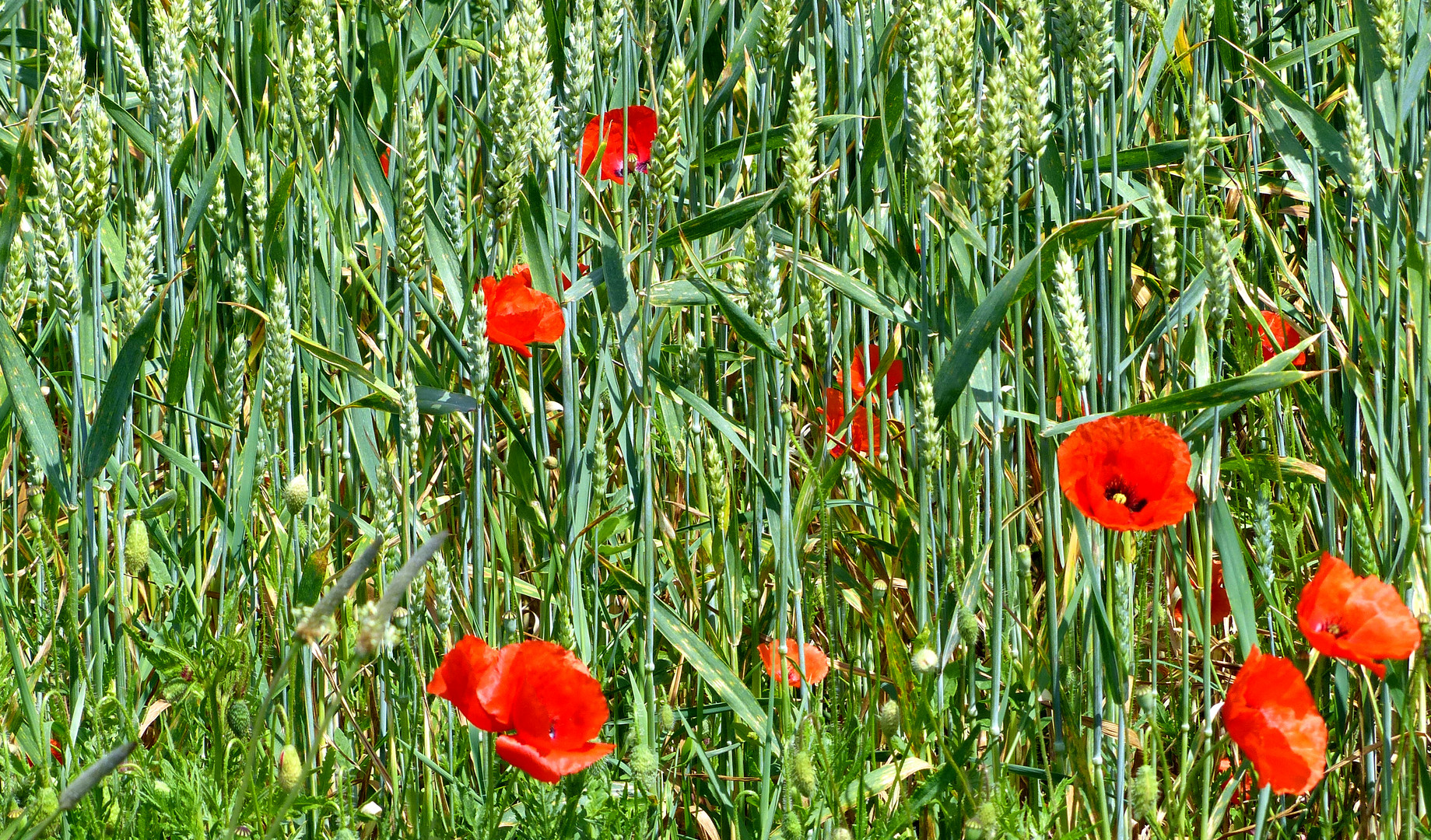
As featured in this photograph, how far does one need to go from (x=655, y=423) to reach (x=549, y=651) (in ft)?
1.87

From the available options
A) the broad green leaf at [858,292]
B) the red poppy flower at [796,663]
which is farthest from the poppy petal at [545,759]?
the broad green leaf at [858,292]

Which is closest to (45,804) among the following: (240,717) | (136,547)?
(240,717)

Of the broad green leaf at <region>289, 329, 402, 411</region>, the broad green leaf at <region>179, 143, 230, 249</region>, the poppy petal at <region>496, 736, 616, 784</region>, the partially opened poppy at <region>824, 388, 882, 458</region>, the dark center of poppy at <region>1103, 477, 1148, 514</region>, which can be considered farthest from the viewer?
the partially opened poppy at <region>824, 388, 882, 458</region>

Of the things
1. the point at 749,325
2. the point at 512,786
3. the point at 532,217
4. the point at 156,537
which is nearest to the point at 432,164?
the point at 532,217

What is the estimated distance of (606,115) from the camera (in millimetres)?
1402

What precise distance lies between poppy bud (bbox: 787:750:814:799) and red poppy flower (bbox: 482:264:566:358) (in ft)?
1.31

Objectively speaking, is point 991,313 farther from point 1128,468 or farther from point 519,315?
point 519,315

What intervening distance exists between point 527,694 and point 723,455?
548 mm

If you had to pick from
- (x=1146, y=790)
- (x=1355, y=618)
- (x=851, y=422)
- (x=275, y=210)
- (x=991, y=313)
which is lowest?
(x=1146, y=790)

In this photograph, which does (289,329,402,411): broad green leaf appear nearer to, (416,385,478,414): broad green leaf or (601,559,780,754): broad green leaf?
(416,385,478,414): broad green leaf

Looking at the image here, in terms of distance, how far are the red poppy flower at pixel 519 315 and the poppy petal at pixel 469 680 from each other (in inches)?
11.5

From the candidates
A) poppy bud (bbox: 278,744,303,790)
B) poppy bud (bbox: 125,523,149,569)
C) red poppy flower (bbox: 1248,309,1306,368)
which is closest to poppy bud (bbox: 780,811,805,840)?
poppy bud (bbox: 278,744,303,790)

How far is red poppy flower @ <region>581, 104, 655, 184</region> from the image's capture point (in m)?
1.33

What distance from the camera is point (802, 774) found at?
862 mm
